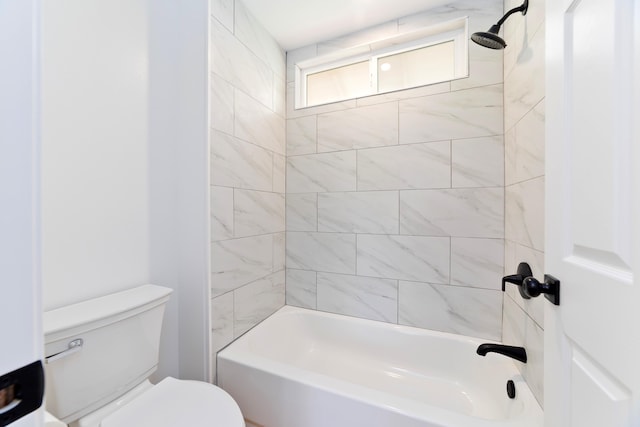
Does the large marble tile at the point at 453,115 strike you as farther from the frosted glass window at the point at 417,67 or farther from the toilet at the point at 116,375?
the toilet at the point at 116,375

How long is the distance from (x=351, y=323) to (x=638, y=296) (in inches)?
64.2

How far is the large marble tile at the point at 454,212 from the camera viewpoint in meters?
1.57

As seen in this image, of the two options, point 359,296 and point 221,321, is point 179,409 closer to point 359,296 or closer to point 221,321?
point 221,321

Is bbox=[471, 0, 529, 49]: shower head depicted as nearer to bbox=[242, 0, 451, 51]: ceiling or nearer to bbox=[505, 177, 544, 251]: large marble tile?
bbox=[242, 0, 451, 51]: ceiling

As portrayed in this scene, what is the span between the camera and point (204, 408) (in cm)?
103

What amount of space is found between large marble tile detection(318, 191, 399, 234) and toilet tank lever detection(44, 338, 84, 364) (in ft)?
4.70

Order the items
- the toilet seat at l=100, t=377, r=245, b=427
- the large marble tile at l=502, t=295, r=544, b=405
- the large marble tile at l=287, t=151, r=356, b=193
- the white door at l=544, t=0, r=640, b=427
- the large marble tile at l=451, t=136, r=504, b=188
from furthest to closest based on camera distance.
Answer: the large marble tile at l=287, t=151, r=356, b=193 → the large marble tile at l=451, t=136, r=504, b=188 → the large marble tile at l=502, t=295, r=544, b=405 → the toilet seat at l=100, t=377, r=245, b=427 → the white door at l=544, t=0, r=640, b=427

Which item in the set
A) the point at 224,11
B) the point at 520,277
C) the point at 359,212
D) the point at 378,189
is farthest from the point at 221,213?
the point at 520,277

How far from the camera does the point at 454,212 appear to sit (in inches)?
65.1

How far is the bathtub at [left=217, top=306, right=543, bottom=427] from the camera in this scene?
110cm

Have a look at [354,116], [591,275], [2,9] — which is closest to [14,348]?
[2,9]

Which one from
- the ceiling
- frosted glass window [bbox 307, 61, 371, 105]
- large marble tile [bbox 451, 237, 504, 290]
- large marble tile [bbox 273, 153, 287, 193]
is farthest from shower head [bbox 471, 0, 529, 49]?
large marble tile [bbox 273, 153, 287, 193]

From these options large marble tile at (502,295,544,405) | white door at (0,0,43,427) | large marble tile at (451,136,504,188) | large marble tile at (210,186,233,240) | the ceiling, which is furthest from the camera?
the ceiling

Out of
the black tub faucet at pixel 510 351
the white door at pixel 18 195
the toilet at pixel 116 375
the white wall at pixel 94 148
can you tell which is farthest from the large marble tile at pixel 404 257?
the white door at pixel 18 195
